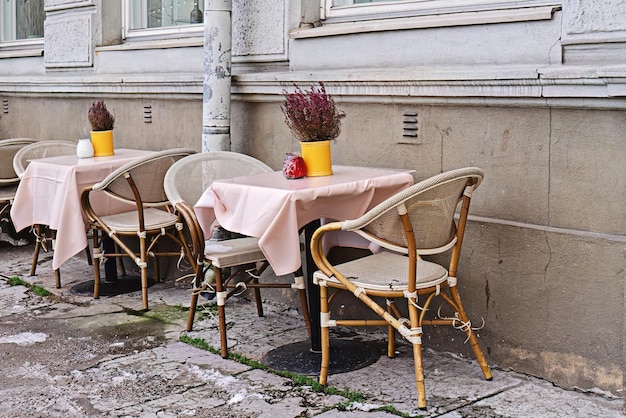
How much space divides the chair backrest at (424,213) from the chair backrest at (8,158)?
15.4 ft

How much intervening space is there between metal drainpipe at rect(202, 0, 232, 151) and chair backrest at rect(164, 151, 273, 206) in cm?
40

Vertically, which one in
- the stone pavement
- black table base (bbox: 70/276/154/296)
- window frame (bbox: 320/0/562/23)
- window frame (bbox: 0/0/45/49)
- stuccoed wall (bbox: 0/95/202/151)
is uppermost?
window frame (bbox: 0/0/45/49)

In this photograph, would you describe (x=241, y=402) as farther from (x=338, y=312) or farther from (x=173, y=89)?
(x=173, y=89)

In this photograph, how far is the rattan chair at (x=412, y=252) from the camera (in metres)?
3.87

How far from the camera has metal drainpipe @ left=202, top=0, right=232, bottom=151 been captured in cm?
583

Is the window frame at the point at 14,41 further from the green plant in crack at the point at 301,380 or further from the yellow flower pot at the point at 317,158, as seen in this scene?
the yellow flower pot at the point at 317,158

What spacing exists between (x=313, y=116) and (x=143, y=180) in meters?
1.62

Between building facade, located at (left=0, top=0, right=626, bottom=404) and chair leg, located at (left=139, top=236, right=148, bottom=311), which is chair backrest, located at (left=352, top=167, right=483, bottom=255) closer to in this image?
building facade, located at (left=0, top=0, right=626, bottom=404)

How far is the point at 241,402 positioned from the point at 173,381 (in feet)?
1.55

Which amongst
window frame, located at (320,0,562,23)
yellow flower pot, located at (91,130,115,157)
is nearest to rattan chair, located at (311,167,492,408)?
window frame, located at (320,0,562,23)

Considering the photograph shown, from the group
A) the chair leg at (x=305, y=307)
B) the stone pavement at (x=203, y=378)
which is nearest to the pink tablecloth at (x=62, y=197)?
the stone pavement at (x=203, y=378)

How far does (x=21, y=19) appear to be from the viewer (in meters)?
9.22

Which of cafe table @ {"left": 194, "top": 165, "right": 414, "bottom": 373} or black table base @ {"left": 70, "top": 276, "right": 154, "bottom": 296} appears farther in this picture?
black table base @ {"left": 70, "top": 276, "right": 154, "bottom": 296}

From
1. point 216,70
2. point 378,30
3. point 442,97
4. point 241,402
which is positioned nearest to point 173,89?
point 216,70
